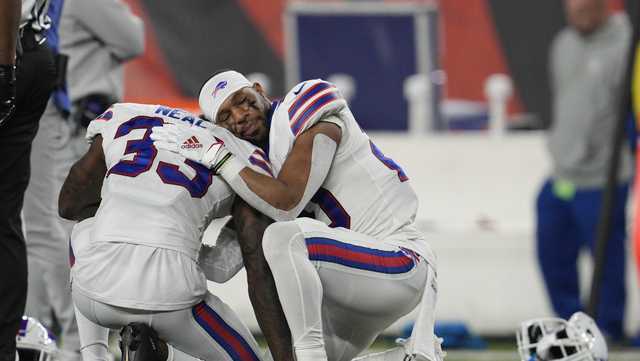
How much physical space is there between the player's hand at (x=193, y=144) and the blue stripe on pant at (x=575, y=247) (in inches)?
113

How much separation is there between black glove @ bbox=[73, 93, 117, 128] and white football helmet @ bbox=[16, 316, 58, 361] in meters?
1.11

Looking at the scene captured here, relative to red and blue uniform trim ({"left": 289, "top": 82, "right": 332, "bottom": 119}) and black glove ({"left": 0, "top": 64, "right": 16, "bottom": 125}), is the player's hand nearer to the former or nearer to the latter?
red and blue uniform trim ({"left": 289, "top": 82, "right": 332, "bottom": 119})

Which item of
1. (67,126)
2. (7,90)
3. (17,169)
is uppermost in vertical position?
(7,90)

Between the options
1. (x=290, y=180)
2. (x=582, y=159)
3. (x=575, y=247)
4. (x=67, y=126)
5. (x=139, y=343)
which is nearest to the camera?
(x=139, y=343)

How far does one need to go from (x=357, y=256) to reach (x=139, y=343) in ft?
2.08

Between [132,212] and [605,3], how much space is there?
3553mm

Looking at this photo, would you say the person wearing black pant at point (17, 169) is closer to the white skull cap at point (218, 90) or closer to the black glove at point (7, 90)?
the black glove at point (7, 90)

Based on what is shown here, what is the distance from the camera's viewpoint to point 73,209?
12.7ft

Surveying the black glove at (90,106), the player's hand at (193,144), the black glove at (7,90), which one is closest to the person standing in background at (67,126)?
the black glove at (90,106)

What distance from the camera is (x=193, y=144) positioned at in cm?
373

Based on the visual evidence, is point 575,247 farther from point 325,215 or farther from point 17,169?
point 17,169

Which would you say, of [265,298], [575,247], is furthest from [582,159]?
[265,298]

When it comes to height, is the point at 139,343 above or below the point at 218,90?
below

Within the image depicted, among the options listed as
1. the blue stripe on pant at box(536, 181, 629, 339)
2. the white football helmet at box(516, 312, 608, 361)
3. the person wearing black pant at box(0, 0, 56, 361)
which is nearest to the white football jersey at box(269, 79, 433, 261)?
the white football helmet at box(516, 312, 608, 361)
